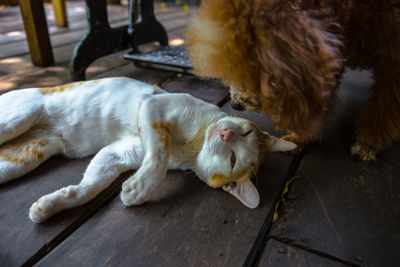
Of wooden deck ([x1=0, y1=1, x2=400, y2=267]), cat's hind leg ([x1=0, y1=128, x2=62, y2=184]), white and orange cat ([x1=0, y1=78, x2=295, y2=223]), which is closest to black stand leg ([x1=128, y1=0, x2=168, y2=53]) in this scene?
white and orange cat ([x1=0, y1=78, x2=295, y2=223])

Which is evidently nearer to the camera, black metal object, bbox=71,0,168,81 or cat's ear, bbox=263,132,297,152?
cat's ear, bbox=263,132,297,152

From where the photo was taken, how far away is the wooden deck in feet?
3.23

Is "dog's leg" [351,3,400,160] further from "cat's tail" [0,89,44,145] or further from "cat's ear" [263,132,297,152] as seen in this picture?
"cat's tail" [0,89,44,145]

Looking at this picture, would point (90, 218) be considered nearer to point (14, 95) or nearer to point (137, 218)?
point (137, 218)

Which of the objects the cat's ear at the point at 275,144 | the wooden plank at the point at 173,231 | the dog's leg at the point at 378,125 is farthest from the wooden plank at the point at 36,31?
the dog's leg at the point at 378,125

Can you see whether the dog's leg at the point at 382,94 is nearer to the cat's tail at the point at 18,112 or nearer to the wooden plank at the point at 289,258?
the wooden plank at the point at 289,258

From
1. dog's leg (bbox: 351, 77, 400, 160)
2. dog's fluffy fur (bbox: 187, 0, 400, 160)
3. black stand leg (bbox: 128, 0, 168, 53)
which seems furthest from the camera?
black stand leg (bbox: 128, 0, 168, 53)

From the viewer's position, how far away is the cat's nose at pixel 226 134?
48.8 inches

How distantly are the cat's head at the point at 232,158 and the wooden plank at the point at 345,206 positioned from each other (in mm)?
208

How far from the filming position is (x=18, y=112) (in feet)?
4.34

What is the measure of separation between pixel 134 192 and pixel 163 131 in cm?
31

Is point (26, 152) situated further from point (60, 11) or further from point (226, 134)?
point (60, 11)

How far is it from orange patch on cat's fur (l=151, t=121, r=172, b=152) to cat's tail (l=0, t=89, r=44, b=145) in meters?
0.60

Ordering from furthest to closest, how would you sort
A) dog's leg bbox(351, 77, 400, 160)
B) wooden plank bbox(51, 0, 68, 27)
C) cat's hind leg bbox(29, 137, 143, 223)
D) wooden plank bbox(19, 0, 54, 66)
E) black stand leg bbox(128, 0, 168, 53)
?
1. wooden plank bbox(51, 0, 68, 27)
2. black stand leg bbox(128, 0, 168, 53)
3. wooden plank bbox(19, 0, 54, 66)
4. dog's leg bbox(351, 77, 400, 160)
5. cat's hind leg bbox(29, 137, 143, 223)
